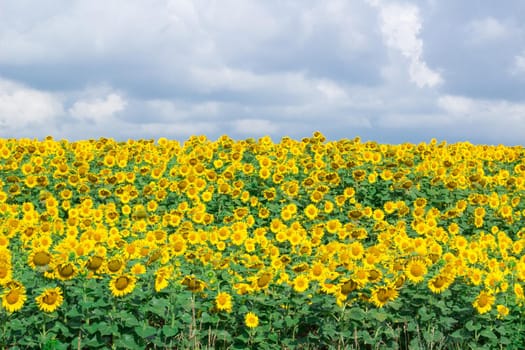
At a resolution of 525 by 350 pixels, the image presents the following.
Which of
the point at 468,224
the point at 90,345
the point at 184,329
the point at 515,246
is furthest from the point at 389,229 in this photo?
the point at 90,345

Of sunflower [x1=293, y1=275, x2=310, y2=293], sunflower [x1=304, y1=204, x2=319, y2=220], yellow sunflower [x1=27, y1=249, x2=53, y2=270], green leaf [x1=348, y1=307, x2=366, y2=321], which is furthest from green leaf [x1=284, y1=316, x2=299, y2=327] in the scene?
sunflower [x1=304, y1=204, x2=319, y2=220]

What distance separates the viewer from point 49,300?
6145mm

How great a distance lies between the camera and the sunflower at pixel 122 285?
6.21m

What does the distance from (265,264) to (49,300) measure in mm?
3109

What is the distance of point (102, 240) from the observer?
8.45 meters

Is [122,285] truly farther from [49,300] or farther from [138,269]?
[49,300]

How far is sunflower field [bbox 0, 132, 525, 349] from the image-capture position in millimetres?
6469

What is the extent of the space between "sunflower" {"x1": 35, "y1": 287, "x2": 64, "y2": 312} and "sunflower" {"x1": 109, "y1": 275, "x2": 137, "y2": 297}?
49cm

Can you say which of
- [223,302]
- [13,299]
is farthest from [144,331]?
[13,299]

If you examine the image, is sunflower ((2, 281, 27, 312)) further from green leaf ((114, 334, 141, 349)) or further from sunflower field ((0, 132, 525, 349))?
green leaf ((114, 334, 141, 349))

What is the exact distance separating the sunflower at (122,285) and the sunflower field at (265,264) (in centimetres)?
1

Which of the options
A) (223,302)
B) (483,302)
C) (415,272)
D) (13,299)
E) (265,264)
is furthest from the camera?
(265,264)

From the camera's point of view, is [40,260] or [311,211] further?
[311,211]

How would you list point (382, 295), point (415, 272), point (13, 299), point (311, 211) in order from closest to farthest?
point (13, 299) → point (382, 295) → point (415, 272) → point (311, 211)
